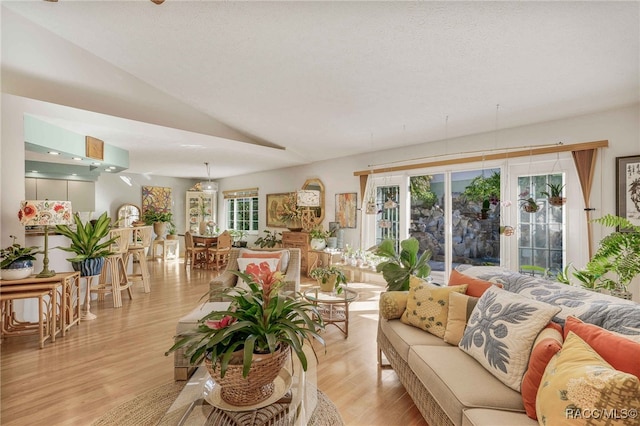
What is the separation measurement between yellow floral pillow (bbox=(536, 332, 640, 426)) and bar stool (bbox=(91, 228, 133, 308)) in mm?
4562

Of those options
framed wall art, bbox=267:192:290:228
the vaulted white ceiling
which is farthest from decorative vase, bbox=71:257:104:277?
framed wall art, bbox=267:192:290:228

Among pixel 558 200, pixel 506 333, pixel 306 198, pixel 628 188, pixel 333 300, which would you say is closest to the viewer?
pixel 506 333

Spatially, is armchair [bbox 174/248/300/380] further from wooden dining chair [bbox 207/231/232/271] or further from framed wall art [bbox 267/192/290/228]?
framed wall art [bbox 267/192/290/228]

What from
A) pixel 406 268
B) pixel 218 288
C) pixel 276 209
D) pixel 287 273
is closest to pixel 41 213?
pixel 218 288

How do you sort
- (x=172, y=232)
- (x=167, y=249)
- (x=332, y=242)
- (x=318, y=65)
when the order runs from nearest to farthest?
(x=318, y=65), (x=332, y=242), (x=167, y=249), (x=172, y=232)

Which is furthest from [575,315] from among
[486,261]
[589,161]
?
[486,261]

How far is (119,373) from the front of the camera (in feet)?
7.90

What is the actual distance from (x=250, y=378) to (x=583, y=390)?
1.27 metres

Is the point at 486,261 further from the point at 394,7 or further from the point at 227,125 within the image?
the point at 227,125

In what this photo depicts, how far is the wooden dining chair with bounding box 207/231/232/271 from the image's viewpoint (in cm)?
666

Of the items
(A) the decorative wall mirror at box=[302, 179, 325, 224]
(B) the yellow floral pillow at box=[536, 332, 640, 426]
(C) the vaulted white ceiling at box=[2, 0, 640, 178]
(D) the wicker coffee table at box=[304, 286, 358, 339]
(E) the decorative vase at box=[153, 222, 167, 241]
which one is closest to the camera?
(B) the yellow floral pillow at box=[536, 332, 640, 426]

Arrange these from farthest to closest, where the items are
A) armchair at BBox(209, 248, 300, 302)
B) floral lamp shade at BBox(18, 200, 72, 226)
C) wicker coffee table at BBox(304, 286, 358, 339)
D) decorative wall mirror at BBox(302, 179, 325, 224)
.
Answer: decorative wall mirror at BBox(302, 179, 325, 224)
armchair at BBox(209, 248, 300, 302)
wicker coffee table at BBox(304, 286, 358, 339)
floral lamp shade at BBox(18, 200, 72, 226)

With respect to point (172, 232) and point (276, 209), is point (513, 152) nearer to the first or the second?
point (276, 209)

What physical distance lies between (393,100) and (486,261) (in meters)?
2.81
